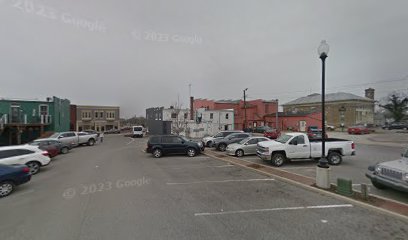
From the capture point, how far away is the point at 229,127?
156 feet

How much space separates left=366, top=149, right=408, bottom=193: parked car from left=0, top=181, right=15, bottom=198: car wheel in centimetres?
1283

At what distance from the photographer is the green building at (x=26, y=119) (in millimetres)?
27828

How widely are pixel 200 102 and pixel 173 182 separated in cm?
4741

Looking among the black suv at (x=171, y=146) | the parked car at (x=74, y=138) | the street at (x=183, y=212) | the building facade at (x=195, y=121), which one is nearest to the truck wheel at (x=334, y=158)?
the street at (x=183, y=212)

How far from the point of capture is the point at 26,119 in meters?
28.8

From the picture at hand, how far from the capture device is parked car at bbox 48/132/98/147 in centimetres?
2273

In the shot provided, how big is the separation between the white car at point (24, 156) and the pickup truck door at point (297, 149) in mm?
13633

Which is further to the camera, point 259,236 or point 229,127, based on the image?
point 229,127

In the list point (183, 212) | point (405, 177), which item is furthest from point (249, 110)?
point (183, 212)

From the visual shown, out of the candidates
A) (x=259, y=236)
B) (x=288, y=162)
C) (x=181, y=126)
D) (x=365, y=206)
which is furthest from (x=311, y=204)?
(x=181, y=126)

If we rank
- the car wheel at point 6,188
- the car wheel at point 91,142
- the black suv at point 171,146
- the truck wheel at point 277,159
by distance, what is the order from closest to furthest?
the car wheel at point 6,188 < the truck wheel at point 277,159 < the black suv at point 171,146 < the car wheel at point 91,142

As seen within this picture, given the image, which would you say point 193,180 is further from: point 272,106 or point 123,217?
point 272,106

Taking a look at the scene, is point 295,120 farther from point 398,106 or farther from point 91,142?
point 91,142

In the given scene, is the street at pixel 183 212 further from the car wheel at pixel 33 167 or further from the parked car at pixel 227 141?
the parked car at pixel 227 141
